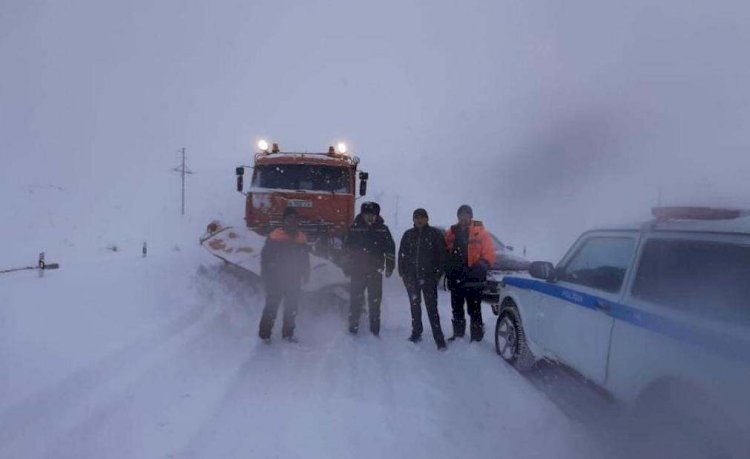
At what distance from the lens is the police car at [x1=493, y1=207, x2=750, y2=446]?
2477 mm

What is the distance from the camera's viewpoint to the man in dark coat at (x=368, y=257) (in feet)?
21.3

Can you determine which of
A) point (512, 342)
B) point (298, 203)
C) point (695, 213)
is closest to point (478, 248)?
point (512, 342)

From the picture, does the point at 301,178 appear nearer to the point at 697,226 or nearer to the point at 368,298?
the point at 368,298

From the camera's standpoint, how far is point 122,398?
13.3 feet

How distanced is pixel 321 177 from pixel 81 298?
498 cm

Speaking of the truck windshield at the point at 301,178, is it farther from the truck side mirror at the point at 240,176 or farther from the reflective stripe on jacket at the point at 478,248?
the reflective stripe on jacket at the point at 478,248

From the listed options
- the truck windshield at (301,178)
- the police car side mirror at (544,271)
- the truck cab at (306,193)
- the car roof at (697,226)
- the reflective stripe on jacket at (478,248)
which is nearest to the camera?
the car roof at (697,226)

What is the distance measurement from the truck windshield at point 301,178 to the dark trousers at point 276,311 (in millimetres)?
3798

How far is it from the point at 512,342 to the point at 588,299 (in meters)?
1.84

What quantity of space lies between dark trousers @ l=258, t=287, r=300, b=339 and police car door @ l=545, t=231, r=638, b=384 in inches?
128

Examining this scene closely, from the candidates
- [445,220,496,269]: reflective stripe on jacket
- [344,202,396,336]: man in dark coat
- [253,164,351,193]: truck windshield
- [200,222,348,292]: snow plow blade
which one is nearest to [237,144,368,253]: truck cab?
[253,164,351,193]: truck windshield

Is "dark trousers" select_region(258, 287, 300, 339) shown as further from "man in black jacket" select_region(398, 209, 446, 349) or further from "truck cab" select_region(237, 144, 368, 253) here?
"truck cab" select_region(237, 144, 368, 253)

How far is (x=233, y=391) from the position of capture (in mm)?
4391

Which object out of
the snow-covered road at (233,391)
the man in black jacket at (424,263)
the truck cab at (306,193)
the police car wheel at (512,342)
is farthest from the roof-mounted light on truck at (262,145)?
the police car wheel at (512,342)
